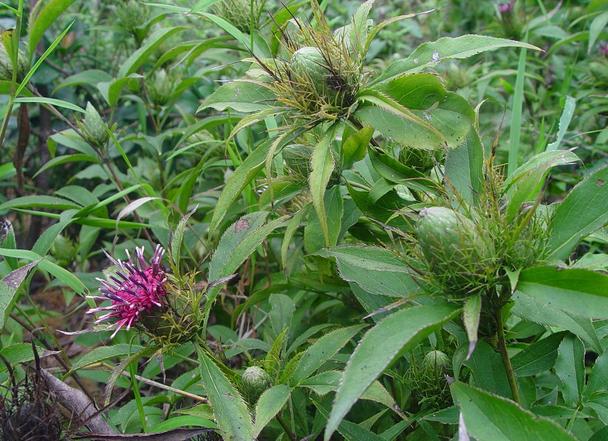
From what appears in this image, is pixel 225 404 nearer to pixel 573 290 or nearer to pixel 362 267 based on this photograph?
pixel 362 267

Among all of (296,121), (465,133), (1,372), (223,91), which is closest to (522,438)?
(465,133)

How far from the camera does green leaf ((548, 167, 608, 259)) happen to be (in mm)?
979

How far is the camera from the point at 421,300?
1106 millimetres

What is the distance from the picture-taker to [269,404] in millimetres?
1141

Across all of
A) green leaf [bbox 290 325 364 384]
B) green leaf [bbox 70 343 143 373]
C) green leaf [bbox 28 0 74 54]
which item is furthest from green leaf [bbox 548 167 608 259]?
green leaf [bbox 28 0 74 54]

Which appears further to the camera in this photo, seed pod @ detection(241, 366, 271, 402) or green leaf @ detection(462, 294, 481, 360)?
seed pod @ detection(241, 366, 271, 402)

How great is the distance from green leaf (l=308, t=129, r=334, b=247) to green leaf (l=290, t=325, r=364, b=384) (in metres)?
0.16

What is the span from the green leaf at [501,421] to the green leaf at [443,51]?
0.50 meters

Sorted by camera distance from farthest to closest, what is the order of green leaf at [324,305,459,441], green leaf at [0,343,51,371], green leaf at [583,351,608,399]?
green leaf at [0,343,51,371] → green leaf at [583,351,608,399] → green leaf at [324,305,459,441]

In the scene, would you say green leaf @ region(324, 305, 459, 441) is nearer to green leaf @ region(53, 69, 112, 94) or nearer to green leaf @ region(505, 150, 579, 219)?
green leaf @ region(505, 150, 579, 219)

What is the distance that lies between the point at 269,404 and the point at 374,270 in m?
0.27

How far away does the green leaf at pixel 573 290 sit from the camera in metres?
0.88

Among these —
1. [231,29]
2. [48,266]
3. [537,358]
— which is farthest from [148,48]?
[537,358]

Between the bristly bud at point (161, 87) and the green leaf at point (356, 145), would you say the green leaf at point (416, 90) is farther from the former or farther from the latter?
the bristly bud at point (161, 87)
